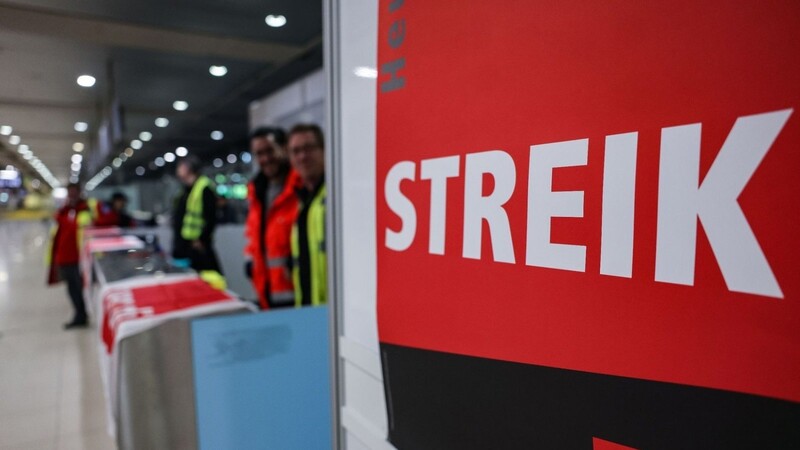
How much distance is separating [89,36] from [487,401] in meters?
3.89

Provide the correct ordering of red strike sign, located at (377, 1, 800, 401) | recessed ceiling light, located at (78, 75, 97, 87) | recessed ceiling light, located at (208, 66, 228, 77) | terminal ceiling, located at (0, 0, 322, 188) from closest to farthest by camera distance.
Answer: red strike sign, located at (377, 1, 800, 401)
terminal ceiling, located at (0, 0, 322, 188)
recessed ceiling light, located at (78, 75, 97, 87)
recessed ceiling light, located at (208, 66, 228, 77)

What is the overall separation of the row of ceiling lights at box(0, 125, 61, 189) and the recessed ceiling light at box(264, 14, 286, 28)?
1819mm

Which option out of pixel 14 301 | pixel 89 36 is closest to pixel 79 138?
pixel 89 36

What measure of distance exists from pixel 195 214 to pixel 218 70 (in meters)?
2.05

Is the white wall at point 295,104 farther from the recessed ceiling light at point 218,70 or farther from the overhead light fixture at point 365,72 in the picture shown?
the overhead light fixture at point 365,72

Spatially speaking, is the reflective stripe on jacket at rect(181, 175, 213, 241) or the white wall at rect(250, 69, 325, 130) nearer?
the reflective stripe on jacket at rect(181, 175, 213, 241)

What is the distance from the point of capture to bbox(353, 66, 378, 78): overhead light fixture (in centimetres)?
113

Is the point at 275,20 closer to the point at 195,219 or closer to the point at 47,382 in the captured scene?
the point at 195,219

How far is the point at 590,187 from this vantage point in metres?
0.71

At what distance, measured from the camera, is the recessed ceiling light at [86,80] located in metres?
3.83

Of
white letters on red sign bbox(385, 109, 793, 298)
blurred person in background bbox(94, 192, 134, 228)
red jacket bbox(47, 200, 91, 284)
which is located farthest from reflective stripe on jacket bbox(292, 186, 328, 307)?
blurred person in background bbox(94, 192, 134, 228)

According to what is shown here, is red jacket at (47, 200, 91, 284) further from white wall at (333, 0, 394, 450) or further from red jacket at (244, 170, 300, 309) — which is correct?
white wall at (333, 0, 394, 450)

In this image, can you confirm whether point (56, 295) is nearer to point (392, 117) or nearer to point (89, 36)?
point (89, 36)

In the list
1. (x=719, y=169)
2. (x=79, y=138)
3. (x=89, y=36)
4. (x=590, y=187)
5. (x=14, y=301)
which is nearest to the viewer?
(x=719, y=169)
